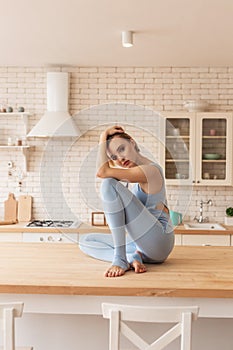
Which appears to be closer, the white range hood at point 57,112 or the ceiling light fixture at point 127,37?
the ceiling light fixture at point 127,37

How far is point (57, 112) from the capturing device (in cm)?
511

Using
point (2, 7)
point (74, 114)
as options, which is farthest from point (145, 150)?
point (2, 7)

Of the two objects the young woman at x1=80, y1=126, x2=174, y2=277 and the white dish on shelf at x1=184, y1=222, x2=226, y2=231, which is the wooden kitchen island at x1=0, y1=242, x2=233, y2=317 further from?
the white dish on shelf at x1=184, y1=222, x2=226, y2=231

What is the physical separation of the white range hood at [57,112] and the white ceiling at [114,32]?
200 mm

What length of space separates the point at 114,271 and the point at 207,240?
2.62 m

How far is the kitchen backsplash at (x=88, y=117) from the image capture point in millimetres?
5234

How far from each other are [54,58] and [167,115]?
1.30 metres

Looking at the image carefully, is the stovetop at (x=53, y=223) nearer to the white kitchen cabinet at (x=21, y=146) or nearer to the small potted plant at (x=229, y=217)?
the white kitchen cabinet at (x=21, y=146)

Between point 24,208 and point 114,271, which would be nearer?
point 114,271

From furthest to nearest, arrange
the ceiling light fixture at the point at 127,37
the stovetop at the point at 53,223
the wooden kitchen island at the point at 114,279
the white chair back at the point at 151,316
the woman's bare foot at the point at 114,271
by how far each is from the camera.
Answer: the stovetop at the point at 53,223
the ceiling light fixture at the point at 127,37
the woman's bare foot at the point at 114,271
the wooden kitchen island at the point at 114,279
the white chair back at the point at 151,316

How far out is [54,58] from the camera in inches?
189

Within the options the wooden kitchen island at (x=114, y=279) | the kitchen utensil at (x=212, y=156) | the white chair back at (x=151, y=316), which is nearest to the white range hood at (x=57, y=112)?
the kitchen utensil at (x=212, y=156)

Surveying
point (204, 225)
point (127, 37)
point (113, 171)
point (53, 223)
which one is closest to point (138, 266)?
point (113, 171)

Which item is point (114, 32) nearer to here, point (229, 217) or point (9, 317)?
point (229, 217)
